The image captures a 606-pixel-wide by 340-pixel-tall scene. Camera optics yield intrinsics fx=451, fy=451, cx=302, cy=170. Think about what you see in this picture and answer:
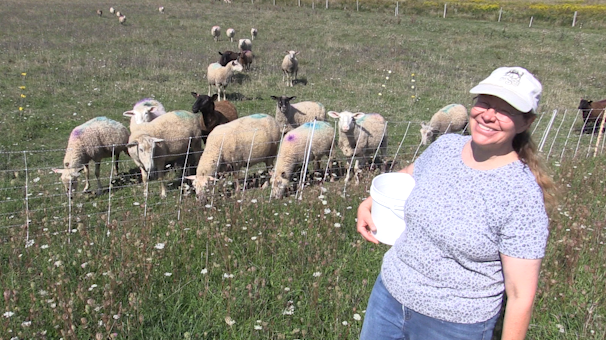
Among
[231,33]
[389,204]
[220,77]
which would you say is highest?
[389,204]

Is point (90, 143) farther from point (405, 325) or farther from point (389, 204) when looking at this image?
point (405, 325)

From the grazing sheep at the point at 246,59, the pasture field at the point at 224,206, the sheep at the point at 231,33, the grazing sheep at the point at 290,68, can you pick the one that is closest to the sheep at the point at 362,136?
the pasture field at the point at 224,206

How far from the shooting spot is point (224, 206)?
5.19m

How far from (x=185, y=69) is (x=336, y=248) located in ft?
48.1

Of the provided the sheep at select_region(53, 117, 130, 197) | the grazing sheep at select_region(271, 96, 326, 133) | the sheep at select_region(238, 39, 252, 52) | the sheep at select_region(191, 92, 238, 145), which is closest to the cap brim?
the sheep at select_region(53, 117, 130, 197)

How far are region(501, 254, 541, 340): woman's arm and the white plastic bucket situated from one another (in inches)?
26.0

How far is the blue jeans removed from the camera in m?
2.18

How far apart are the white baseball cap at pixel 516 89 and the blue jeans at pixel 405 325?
1033 mm

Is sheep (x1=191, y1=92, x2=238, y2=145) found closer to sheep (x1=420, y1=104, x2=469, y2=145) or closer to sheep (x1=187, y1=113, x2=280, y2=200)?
sheep (x1=187, y1=113, x2=280, y2=200)

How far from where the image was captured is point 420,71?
19.0m

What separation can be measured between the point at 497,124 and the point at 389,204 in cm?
73

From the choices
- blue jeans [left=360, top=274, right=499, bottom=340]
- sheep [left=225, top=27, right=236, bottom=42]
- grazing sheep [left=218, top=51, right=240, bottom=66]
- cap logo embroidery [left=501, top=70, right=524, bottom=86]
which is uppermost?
cap logo embroidery [left=501, top=70, right=524, bottom=86]

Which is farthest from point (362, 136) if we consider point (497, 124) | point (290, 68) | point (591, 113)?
point (290, 68)

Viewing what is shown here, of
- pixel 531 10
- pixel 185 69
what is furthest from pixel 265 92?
pixel 531 10
